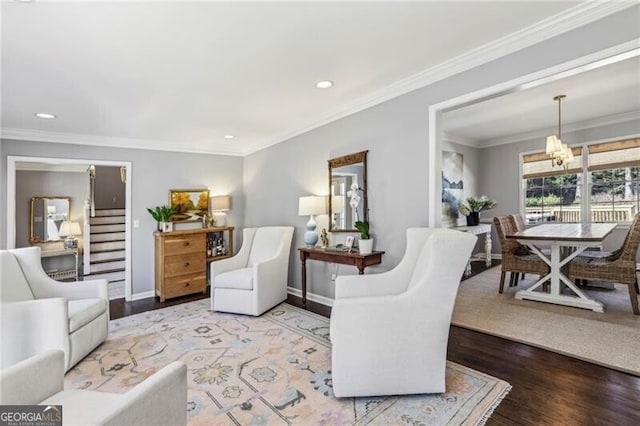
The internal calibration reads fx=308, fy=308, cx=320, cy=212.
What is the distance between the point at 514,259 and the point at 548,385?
2427 mm

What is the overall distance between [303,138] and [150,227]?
2734 mm

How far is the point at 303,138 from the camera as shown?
4230 mm

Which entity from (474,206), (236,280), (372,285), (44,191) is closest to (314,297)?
(236,280)

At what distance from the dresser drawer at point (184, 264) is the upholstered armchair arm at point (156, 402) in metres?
3.54

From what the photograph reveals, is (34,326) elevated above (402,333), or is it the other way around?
(402,333)

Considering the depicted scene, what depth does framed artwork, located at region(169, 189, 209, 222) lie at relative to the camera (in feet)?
16.1

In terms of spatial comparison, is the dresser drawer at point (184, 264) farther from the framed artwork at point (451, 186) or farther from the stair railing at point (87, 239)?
the framed artwork at point (451, 186)

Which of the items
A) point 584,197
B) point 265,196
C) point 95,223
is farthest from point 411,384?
point 95,223

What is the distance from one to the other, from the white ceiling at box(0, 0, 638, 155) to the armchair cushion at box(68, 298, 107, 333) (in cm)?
192

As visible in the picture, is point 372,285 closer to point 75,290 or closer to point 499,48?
point 499,48

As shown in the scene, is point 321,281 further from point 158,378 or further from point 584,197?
point 584,197

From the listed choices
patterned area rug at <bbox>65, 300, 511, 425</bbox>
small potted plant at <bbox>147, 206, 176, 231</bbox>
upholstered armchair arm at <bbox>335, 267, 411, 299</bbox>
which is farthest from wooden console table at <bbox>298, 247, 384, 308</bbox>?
small potted plant at <bbox>147, 206, 176, 231</bbox>

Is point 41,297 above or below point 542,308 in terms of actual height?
above

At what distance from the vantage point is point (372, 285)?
8.05 feet
